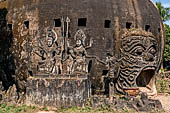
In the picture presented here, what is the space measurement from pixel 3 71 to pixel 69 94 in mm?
5936

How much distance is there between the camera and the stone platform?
1077 cm

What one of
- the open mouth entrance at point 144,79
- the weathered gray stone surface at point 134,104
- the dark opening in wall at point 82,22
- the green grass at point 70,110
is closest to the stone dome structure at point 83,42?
the dark opening in wall at point 82,22

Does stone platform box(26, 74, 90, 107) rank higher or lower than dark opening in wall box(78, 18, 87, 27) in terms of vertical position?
lower

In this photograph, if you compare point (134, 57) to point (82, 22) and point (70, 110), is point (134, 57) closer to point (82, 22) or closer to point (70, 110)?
point (82, 22)

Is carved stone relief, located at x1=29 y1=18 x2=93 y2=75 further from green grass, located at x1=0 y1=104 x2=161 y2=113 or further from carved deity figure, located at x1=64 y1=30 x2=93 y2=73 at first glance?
green grass, located at x1=0 y1=104 x2=161 y2=113

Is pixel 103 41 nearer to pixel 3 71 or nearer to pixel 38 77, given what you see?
pixel 38 77

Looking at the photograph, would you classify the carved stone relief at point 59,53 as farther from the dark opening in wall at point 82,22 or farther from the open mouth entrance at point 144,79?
the open mouth entrance at point 144,79

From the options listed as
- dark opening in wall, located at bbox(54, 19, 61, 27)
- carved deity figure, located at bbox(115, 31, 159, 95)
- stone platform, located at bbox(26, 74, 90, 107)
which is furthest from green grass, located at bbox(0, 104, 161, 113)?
dark opening in wall, located at bbox(54, 19, 61, 27)

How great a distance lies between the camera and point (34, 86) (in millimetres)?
11289

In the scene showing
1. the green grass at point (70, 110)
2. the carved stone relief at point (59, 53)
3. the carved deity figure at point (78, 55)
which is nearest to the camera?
→ the green grass at point (70, 110)

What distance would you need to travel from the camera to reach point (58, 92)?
427 inches

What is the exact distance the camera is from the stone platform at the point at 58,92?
10.8 meters

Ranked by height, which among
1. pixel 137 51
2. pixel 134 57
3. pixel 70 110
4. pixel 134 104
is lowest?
pixel 70 110

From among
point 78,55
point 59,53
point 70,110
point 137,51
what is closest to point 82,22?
point 78,55
